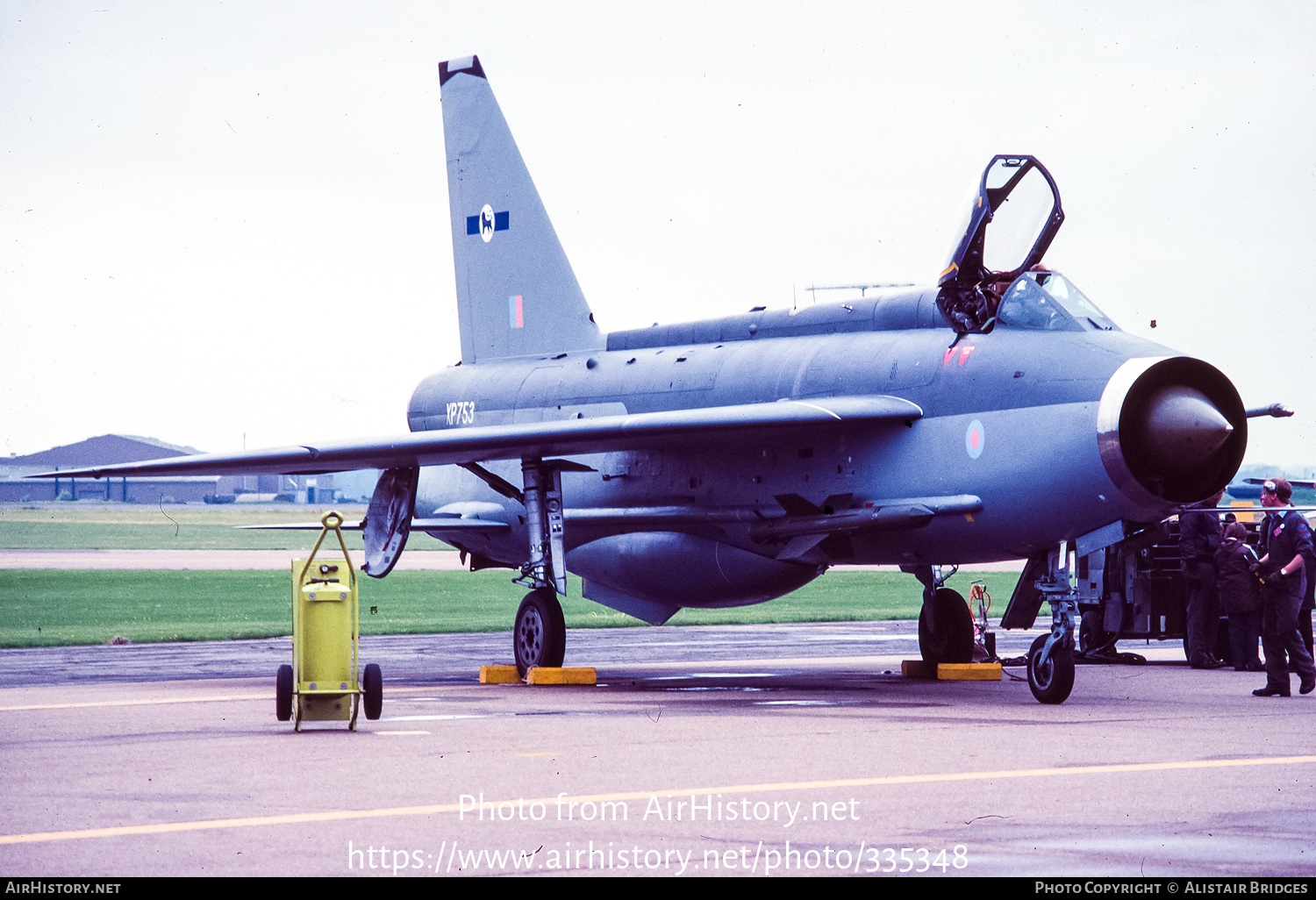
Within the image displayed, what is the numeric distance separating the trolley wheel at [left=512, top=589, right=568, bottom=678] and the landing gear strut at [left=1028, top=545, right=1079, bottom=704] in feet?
15.3

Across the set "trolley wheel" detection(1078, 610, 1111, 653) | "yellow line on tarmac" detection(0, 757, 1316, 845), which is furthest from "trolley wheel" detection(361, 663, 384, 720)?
"trolley wheel" detection(1078, 610, 1111, 653)

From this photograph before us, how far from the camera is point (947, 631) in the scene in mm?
15641

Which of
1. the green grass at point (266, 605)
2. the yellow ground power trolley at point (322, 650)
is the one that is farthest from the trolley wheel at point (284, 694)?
the green grass at point (266, 605)

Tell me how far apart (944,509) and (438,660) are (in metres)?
7.04

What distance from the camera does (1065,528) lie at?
12641mm

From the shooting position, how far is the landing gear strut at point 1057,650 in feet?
40.6

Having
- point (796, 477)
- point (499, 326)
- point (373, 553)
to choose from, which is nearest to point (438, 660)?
point (373, 553)

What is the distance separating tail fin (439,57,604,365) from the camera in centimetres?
1897

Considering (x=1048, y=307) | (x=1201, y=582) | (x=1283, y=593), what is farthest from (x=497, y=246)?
(x=1283, y=593)

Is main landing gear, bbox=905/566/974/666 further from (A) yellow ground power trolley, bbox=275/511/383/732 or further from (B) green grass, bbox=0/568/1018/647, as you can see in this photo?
(B) green grass, bbox=0/568/1018/647

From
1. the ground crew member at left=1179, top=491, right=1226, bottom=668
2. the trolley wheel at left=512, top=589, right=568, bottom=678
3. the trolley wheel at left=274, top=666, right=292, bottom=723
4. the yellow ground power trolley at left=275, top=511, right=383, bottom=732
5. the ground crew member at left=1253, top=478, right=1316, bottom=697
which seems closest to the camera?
the yellow ground power trolley at left=275, top=511, right=383, bottom=732

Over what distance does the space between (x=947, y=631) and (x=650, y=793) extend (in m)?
8.52

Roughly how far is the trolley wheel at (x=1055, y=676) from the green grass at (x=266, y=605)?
1183 centimetres

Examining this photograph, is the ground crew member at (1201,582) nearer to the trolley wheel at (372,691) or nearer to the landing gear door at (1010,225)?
the landing gear door at (1010,225)
